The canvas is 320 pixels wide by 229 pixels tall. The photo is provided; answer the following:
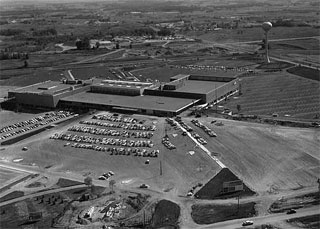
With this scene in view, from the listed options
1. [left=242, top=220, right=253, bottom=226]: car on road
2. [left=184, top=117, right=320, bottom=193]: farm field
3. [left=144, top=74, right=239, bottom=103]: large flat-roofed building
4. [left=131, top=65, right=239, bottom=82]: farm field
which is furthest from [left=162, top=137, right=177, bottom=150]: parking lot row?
[left=131, top=65, right=239, bottom=82]: farm field

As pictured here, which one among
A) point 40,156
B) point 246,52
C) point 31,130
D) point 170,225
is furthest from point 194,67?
point 170,225

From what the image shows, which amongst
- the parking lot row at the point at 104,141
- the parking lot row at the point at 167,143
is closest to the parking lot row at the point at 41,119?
the parking lot row at the point at 104,141

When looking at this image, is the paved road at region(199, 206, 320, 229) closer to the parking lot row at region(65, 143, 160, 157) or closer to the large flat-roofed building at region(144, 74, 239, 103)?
the parking lot row at region(65, 143, 160, 157)

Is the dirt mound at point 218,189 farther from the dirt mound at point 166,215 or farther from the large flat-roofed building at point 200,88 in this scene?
the large flat-roofed building at point 200,88

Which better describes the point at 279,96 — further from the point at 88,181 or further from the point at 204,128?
the point at 88,181

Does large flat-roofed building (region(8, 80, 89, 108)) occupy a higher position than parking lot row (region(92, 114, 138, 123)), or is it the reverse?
large flat-roofed building (region(8, 80, 89, 108))
